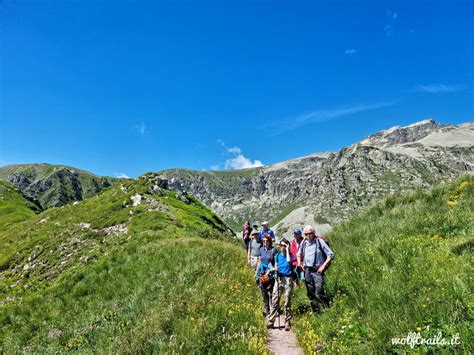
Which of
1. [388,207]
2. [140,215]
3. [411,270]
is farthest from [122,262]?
[388,207]

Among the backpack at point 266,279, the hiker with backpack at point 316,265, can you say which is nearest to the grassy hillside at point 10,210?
the backpack at point 266,279

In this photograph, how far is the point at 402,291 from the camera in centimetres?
712

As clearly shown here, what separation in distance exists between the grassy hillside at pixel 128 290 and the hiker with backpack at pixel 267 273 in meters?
0.46

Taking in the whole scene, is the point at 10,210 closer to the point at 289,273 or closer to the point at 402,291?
the point at 289,273

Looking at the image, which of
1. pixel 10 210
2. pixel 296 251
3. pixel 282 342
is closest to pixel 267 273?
pixel 282 342

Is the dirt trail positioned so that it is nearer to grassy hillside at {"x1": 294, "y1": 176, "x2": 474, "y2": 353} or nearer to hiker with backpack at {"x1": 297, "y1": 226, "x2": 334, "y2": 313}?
grassy hillside at {"x1": 294, "y1": 176, "x2": 474, "y2": 353}

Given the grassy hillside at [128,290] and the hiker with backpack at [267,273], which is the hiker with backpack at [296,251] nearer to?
the hiker with backpack at [267,273]

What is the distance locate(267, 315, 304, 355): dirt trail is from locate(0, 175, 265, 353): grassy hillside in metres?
0.43

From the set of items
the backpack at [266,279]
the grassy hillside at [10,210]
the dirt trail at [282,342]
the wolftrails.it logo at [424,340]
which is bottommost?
the dirt trail at [282,342]

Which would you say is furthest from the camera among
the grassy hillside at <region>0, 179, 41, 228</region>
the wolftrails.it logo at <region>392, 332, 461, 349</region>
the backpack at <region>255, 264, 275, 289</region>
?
the grassy hillside at <region>0, 179, 41, 228</region>

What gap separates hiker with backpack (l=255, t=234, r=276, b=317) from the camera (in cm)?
1034

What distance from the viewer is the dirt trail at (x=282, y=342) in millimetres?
7641

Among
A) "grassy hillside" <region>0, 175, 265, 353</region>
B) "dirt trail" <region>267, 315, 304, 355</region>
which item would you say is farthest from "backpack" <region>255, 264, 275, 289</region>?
"dirt trail" <region>267, 315, 304, 355</region>

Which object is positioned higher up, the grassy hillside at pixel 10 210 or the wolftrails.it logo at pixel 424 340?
the grassy hillside at pixel 10 210
